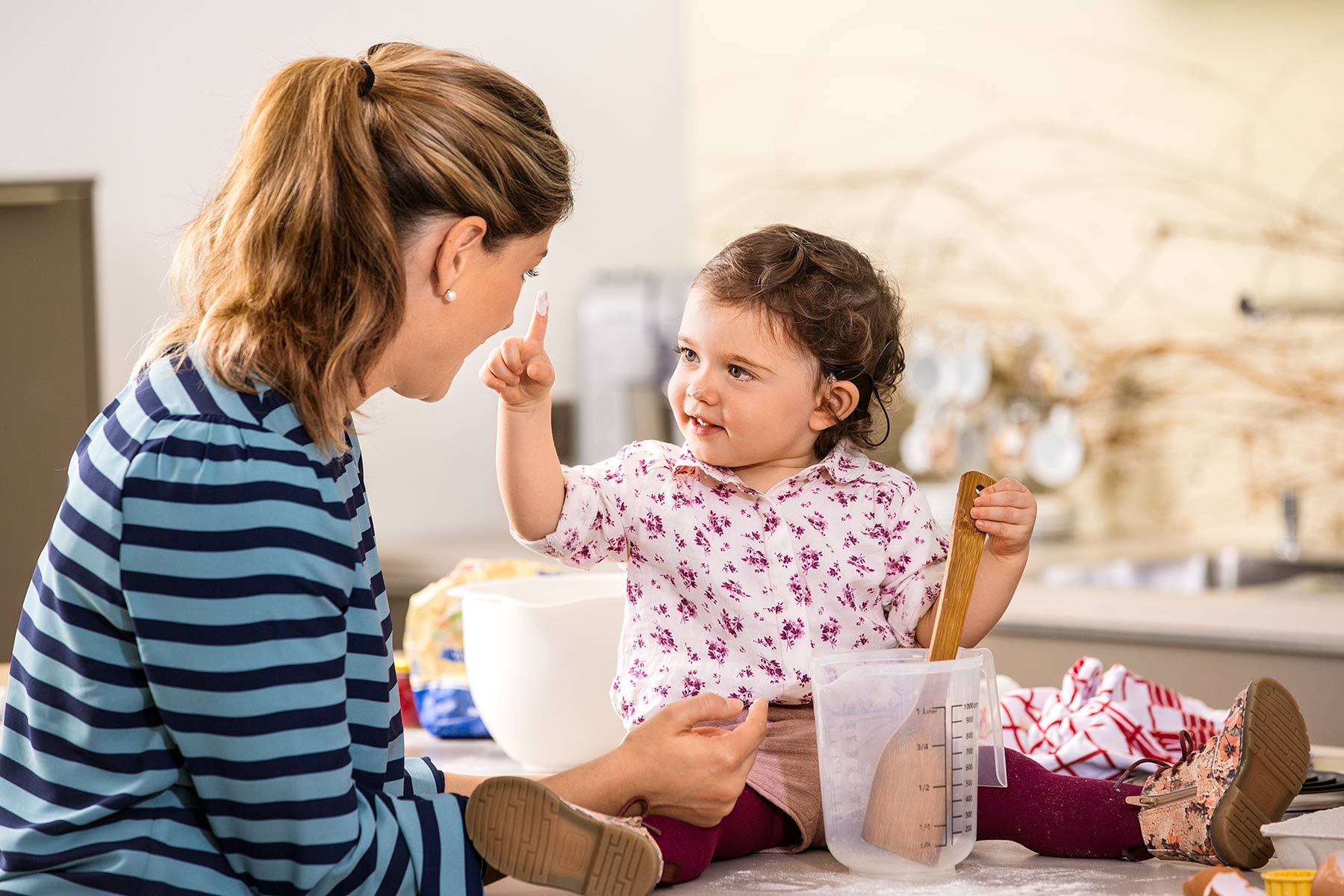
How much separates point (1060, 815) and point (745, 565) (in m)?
0.28

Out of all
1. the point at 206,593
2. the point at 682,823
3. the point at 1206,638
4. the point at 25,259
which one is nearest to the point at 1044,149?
the point at 1206,638

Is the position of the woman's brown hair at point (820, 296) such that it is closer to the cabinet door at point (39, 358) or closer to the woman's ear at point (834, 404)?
the woman's ear at point (834, 404)

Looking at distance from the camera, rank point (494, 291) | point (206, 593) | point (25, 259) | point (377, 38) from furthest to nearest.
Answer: point (377, 38), point (25, 259), point (494, 291), point (206, 593)

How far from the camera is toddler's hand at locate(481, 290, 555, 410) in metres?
0.99

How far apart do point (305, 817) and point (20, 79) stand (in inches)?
44.0

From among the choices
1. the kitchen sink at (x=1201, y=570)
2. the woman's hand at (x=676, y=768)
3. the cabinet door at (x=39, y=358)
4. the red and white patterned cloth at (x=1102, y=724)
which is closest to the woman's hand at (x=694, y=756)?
the woman's hand at (x=676, y=768)

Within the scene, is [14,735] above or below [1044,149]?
below

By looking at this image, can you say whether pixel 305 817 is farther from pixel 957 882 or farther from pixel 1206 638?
pixel 1206 638

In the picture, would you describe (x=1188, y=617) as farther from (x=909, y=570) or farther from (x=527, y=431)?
(x=527, y=431)

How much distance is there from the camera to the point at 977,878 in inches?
34.9

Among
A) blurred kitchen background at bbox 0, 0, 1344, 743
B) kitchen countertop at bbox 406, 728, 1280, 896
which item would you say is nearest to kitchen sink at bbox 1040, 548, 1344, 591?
blurred kitchen background at bbox 0, 0, 1344, 743

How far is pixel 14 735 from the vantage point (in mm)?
785

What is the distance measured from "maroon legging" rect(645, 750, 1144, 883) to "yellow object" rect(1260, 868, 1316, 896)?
0.48 ft

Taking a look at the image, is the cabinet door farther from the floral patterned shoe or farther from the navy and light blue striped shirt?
the floral patterned shoe
